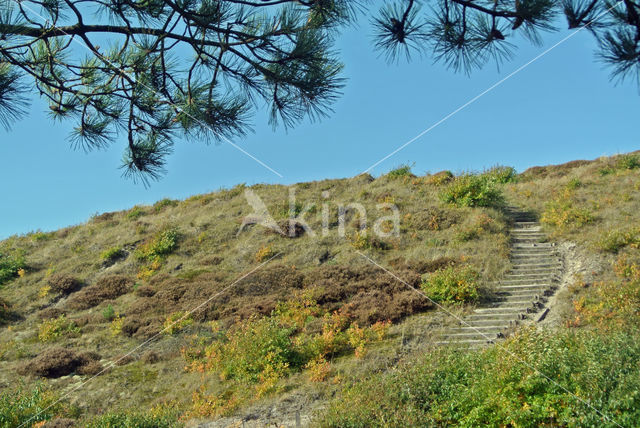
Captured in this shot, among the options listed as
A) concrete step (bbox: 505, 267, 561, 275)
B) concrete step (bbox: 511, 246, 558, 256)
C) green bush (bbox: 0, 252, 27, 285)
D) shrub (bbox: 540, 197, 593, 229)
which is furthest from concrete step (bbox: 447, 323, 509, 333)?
green bush (bbox: 0, 252, 27, 285)

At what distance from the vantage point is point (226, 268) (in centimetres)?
1825

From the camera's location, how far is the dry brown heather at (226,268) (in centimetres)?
1205

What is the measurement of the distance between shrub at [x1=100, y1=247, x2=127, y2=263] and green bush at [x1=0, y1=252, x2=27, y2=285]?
128 inches

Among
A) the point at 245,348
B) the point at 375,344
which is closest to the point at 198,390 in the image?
the point at 245,348

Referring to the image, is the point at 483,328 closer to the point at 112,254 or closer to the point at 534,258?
the point at 534,258

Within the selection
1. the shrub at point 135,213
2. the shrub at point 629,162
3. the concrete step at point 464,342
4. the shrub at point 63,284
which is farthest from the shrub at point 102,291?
the shrub at point 629,162

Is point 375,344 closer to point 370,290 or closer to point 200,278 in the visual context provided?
point 370,290

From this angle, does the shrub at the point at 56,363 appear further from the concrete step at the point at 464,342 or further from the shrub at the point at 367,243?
the shrub at the point at 367,243

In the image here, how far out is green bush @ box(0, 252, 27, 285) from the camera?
20.3 m

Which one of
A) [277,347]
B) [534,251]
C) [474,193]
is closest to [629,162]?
[474,193]

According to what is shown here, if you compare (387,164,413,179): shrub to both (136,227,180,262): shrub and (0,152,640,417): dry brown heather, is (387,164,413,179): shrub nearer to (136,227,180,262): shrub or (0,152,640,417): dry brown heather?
(0,152,640,417): dry brown heather

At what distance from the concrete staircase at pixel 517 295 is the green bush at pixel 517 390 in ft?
9.66

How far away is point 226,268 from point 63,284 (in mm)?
5868

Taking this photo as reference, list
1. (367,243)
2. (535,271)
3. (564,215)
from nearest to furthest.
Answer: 1. (535,271)
2. (564,215)
3. (367,243)
